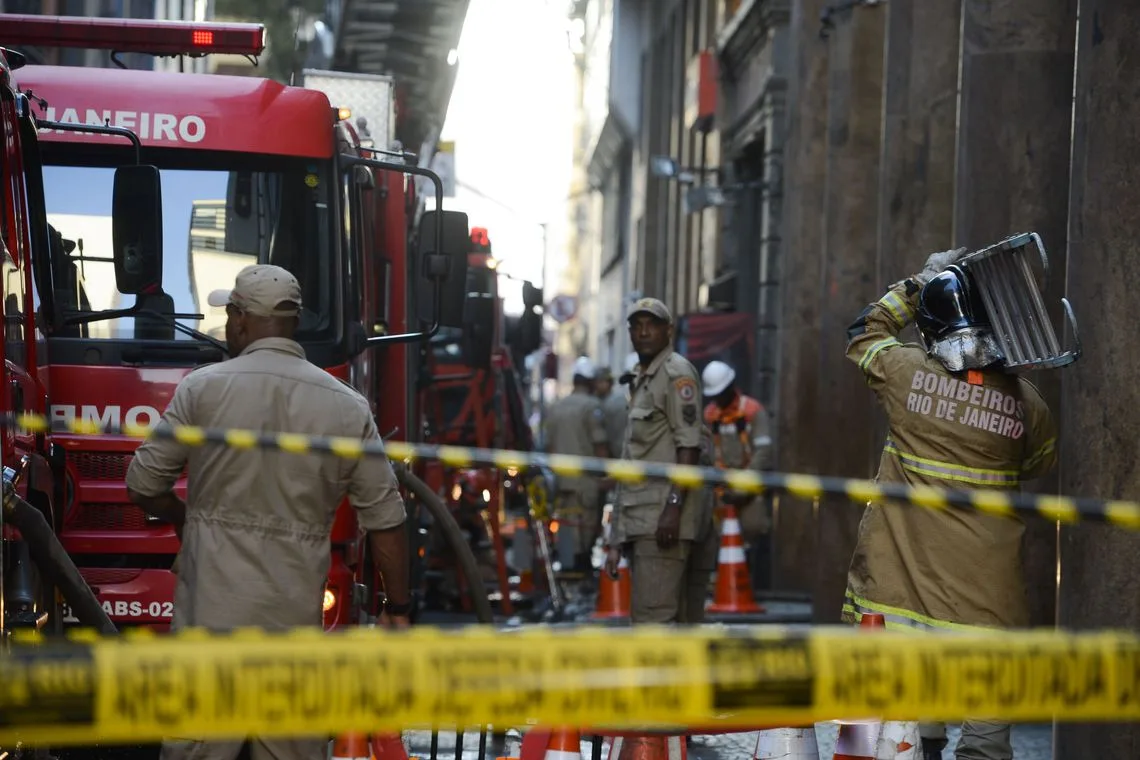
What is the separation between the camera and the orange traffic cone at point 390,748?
600 centimetres

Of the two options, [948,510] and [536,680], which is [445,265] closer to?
[948,510]

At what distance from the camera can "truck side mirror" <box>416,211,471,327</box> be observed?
8516 millimetres

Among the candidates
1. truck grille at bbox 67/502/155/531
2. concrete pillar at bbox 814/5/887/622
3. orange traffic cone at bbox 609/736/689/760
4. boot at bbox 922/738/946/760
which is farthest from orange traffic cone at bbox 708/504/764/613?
orange traffic cone at bbox 609/736/689/760

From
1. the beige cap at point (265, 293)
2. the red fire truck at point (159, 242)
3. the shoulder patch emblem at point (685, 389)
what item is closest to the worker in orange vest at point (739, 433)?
the shoulder patch emblem at point (685, 389)

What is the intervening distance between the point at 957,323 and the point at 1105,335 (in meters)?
0.59

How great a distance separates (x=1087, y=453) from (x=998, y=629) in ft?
Answer: 2.51

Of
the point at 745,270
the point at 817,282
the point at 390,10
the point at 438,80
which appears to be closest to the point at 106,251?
the point at 817,282

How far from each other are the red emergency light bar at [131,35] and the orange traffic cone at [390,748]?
3.69m

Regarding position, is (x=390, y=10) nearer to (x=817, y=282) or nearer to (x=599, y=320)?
(x=817, y=282)

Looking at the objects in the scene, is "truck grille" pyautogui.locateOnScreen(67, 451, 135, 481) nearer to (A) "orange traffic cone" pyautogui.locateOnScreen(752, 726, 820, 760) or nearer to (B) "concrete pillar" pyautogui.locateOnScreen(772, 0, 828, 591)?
(A) "orange traffic cone" pyautogui.locateOnScreen(752, 726, 820, 760)

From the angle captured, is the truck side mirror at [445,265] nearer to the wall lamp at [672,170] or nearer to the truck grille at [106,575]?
the truck grille at [106,575]

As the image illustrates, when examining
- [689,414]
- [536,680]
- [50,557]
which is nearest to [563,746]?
[50,557]

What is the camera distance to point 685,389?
29.5ft

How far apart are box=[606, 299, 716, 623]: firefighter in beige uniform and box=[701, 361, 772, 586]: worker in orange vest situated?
5156 millimetres
